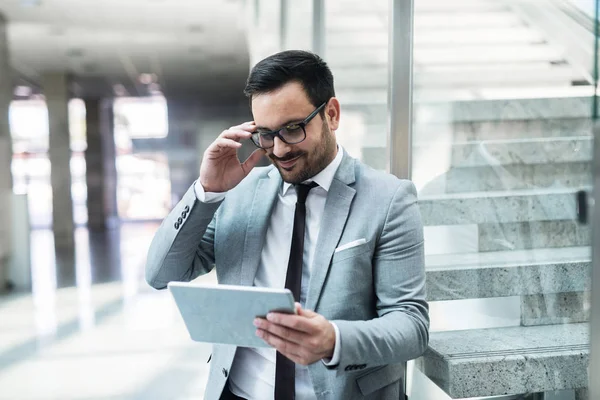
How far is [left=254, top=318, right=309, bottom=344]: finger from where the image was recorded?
43.5 inches

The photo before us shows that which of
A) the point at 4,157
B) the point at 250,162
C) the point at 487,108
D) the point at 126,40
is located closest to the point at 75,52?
the point at 126,40

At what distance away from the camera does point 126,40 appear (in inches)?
349

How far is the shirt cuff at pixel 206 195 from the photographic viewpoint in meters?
→ 1.50

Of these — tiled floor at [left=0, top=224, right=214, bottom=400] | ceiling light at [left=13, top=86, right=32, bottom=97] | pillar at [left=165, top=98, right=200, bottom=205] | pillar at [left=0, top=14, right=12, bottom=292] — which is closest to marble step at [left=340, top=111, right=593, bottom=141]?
tiled floor at [left=0, top=224, right=214, bottom=400]

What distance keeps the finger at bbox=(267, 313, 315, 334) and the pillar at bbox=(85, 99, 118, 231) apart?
9.36 meters

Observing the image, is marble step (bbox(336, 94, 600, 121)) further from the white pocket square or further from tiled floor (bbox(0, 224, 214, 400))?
tiled floor (bbox(0, 224, 214, 400))

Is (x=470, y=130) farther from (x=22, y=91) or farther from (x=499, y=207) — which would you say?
(x=22, y=91)

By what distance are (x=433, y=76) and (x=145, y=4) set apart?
6.70 meters

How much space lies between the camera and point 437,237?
226 cm

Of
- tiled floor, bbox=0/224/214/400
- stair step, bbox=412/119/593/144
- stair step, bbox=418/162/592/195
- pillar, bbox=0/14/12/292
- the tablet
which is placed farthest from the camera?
pillar, bbox=0/14/12/292

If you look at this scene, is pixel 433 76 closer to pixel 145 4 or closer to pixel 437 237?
pixel 437 237

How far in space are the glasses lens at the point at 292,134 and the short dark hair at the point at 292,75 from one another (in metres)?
0.08

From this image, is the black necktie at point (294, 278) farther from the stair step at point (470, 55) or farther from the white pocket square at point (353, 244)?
the stair step at point (470, 55)

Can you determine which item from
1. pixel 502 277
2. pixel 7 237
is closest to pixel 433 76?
pixel 502 277
